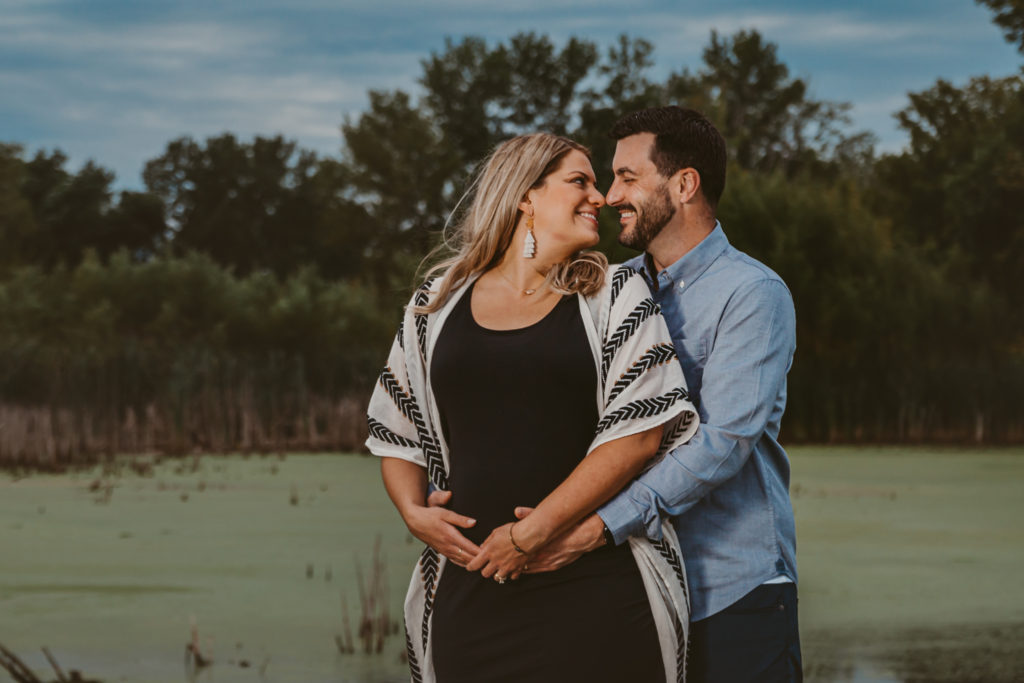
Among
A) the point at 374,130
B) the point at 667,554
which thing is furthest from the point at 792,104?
the point at 667,554

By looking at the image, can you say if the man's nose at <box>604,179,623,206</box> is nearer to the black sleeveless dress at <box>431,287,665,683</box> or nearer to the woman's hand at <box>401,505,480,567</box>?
the black sleeveless dress at <box>431,287,665,683</box>

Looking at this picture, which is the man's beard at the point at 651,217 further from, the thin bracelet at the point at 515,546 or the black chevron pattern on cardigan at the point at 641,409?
the thin bracelet at the point at 515,546

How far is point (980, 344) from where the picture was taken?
19359mm

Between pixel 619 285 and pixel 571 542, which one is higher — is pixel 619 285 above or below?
above

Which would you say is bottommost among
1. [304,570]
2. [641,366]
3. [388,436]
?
[304,570]

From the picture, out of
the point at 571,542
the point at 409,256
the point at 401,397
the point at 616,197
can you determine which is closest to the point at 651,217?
the point at 616,197

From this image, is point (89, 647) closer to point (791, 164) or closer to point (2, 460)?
point (2, 460)

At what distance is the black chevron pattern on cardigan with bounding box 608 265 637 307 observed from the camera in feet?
6.52

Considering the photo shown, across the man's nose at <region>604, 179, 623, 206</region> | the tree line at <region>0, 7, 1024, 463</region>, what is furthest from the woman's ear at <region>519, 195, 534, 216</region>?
the tree line at <region>0, 7, 1024, 463</region>

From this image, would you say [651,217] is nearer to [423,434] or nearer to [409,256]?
[423,434]

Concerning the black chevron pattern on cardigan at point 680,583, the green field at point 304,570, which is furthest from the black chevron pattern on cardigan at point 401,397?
the green field at point 304,570

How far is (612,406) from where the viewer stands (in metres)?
1.92

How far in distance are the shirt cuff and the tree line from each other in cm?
985

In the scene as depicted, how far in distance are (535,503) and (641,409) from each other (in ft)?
0.66
